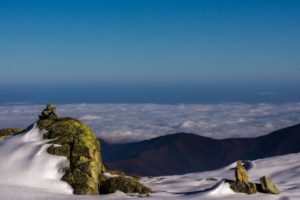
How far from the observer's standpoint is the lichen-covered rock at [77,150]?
31.1m

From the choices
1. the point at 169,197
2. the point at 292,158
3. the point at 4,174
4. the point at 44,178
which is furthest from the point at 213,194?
the point at 292,158

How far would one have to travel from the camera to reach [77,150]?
3334cm

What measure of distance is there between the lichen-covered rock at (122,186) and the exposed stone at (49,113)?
9031 mm

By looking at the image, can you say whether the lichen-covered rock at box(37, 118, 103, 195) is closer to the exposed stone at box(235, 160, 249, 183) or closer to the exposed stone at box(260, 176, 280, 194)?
the exposed stone at box(235, 160, 249, 183)

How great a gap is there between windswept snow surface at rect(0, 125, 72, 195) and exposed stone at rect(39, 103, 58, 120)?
390cm

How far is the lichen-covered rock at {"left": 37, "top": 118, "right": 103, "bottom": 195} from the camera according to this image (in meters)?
31.1

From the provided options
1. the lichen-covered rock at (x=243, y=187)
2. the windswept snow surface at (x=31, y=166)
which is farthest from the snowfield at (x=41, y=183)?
the lichen-covered rock at (x=243, y=187)

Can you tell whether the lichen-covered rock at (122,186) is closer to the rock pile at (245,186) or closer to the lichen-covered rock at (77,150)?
the lichen-covered rock at (77,150)

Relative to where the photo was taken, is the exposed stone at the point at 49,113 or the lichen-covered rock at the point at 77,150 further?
the exposed stone at the point at 49,113

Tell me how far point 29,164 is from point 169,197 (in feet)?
32.5

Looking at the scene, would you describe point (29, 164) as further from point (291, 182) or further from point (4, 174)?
point (291, 182)

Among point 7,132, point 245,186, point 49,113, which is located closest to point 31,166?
point 49,113

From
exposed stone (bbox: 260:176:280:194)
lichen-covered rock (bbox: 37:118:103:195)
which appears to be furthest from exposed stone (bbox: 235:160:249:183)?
lichen-covered rock (bbox: 37:118:103:195)

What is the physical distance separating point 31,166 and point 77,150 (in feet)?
11.5
